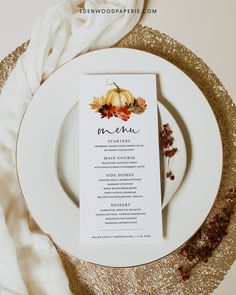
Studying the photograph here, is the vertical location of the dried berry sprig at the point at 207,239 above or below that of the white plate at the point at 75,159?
below

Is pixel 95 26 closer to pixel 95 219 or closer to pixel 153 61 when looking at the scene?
pixel 153 61

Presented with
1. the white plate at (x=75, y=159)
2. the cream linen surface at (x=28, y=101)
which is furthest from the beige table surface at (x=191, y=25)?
the white plate at (x=75, y=159)

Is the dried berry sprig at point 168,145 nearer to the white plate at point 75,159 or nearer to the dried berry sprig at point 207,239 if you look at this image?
the white plate at point 75,159

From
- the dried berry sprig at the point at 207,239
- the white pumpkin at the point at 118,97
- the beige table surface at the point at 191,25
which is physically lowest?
the dried berry sprig at the point at 207,239

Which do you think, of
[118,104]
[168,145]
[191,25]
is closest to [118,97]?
[118,104]

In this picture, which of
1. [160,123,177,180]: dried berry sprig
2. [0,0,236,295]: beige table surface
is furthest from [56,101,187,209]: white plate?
[0,0,236,295]: beige table surface

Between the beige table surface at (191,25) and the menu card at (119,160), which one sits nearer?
the menu card at (119,160)

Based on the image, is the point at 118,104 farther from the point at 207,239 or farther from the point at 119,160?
the point at 207,239
